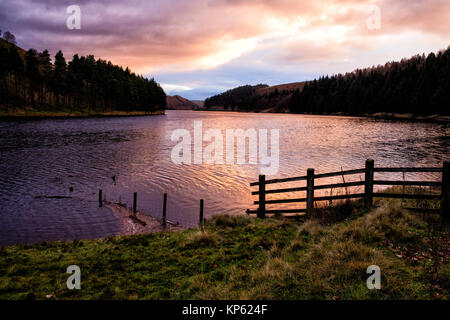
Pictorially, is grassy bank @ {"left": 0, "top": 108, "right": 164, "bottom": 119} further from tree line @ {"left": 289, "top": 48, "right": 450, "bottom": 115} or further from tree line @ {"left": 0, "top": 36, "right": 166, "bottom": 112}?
tree line @ {"left": 289, "top": 48, "right": 450, "bottom": 115}

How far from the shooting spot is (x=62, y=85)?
94000mm

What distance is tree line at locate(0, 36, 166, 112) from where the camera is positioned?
84.0 m

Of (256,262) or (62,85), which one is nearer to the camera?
(256,262)

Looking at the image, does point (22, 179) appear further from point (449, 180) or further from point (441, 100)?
point (441, 100)

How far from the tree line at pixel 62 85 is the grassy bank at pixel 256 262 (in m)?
89.9

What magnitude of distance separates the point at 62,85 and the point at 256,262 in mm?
108240

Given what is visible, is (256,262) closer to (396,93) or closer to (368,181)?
(368,181)

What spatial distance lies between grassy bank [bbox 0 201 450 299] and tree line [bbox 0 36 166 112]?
295 feet

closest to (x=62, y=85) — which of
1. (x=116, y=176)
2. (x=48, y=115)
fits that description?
(x=48, y=115)

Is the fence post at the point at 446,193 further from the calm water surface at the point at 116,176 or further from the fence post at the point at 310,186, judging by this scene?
the calm water surface at the point at 116,176

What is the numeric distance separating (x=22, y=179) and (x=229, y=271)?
2297 cm

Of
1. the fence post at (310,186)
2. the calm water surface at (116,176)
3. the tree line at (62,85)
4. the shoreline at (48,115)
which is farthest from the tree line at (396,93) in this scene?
the shoreline at (48,115)

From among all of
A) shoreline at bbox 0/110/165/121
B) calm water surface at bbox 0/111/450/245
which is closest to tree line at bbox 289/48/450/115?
calm water surface at bbox 0/111/450/245

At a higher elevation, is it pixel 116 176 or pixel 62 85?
pixel 62 85
